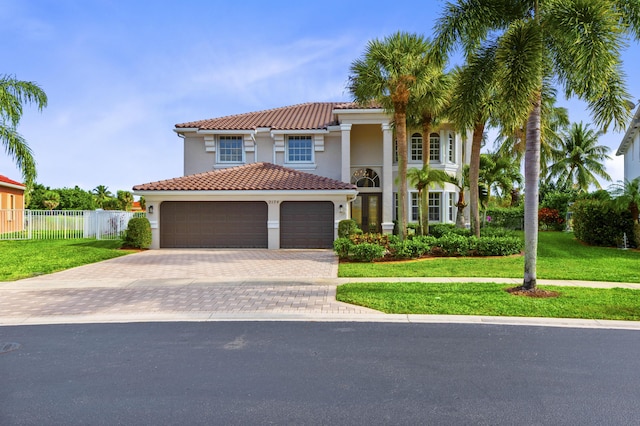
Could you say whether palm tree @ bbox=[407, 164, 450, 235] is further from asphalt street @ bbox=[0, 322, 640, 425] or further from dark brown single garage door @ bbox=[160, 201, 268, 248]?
asphalt street @ bbox=[0, 322, 640, 425]

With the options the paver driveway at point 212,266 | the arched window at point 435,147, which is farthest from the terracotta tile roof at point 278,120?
the paver driveway at point 212,266

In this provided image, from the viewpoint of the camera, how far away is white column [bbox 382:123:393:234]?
2389 centimetres

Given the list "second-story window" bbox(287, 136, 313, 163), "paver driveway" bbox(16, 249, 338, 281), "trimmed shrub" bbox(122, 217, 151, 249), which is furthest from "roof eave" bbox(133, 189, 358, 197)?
"second-story window" bbox(287, 136, 313, 163)

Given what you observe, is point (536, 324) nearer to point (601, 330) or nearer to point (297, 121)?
point (601, 330)

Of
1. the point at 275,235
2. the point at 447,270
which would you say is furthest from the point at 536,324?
A: the point at 275,235

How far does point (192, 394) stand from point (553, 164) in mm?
46163

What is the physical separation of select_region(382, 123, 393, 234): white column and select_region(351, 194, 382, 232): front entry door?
1.54 meters

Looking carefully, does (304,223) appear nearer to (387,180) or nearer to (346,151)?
(346,151)

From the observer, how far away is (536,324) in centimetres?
760

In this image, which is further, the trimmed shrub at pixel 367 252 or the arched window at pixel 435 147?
the arched window at pixel 435 147

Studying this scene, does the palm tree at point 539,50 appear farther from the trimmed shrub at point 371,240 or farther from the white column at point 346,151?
the white column at point 346,151

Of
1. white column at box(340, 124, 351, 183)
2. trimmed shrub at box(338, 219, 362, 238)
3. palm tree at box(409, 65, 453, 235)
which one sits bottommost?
trimmed shrub at box(338, 219, 362, 238)

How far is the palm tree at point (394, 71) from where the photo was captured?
16109mm

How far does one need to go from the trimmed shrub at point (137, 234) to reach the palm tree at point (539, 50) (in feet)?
51.1
